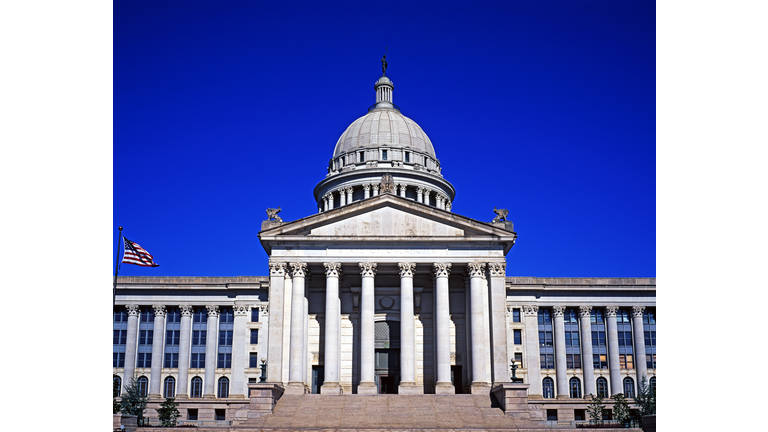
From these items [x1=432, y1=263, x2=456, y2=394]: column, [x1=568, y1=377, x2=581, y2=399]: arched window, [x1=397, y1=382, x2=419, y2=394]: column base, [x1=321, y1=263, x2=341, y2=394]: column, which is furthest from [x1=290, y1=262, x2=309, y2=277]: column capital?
[x1=568, y1=377, x2=581, y2=399]: arched window

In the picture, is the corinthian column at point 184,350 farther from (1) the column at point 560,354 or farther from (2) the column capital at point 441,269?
(1) the column at point 560,354

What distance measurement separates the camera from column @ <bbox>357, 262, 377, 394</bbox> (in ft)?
160

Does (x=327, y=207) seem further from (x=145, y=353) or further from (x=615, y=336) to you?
(x=615, y=336)

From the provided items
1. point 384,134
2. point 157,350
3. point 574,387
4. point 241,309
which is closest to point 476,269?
point 574,387

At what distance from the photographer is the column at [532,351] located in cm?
6875

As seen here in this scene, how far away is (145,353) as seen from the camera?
70438 mm

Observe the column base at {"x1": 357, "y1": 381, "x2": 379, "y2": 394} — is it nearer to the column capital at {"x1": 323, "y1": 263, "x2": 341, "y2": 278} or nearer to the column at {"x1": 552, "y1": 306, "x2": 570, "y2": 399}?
the column capital at {"x1": 323, "y1": 263, "x2": 341, "y2": 278}

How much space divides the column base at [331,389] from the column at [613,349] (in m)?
34.1

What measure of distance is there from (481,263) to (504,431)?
17435 mm

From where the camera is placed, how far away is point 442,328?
50656 millimetres

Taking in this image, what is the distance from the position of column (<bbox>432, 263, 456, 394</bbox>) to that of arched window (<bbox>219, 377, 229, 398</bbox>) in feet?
89.6

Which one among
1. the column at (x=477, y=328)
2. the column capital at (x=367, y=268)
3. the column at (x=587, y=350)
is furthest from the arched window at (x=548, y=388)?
the column capital at (x=367, y=268)
